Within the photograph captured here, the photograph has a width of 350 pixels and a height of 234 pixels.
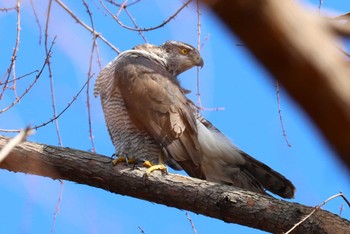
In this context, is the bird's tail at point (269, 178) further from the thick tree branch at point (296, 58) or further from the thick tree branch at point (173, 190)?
the thick tree branch at point (296, 58)

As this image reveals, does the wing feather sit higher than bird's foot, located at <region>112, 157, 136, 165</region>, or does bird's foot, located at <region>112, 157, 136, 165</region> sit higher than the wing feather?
the wing feather

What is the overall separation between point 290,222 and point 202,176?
4.28ft

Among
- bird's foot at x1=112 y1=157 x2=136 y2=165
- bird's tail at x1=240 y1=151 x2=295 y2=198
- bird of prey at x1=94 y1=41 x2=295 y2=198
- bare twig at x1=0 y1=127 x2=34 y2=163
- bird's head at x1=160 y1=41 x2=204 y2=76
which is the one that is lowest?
bare twig at x1=0 y1=127 x2=34 y2=163

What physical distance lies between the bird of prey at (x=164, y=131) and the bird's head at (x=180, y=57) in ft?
1.72

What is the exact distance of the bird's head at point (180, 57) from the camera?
211 inches

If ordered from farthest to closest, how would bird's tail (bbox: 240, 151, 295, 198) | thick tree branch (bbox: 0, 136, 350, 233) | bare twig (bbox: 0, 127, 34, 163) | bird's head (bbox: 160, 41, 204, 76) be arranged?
bird's head (bbox: 160, 41, 204, 76) → bird's tail (bbox: 240, 151, 295, 198) → thick tree branch (bbox: 0, 136, 350, 233) → bare twig (bbox: 0, 127, 34, 163)

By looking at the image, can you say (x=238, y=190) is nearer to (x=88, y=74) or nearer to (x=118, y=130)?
(x=88, y=74)

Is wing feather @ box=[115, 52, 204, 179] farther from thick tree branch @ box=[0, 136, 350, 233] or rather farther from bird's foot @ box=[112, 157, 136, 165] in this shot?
thick tree branch @ box=[0, 136, 350, 233]

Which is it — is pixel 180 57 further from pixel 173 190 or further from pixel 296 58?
pixel 296 58

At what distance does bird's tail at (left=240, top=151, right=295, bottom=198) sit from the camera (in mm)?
4078

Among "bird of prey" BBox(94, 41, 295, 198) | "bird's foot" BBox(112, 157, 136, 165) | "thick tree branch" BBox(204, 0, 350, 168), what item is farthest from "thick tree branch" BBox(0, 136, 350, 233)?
"thick tree branch" BBox(204, 0, 350, 168)

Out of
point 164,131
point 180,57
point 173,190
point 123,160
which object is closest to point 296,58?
point 173,190

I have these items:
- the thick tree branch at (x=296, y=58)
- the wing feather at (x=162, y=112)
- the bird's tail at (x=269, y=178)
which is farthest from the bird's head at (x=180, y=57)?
the thick tree branch at (x=296, y=58)

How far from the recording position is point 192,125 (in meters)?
4.53
